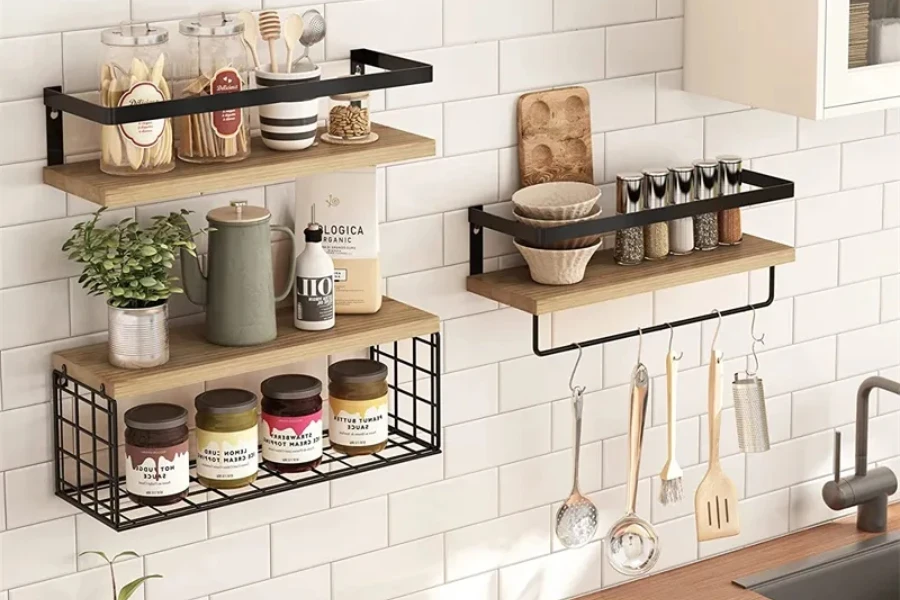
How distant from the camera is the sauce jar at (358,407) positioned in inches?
80.0

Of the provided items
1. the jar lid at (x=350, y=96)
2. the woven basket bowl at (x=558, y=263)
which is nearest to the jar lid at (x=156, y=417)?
the jar lid at (x=350, y=96)

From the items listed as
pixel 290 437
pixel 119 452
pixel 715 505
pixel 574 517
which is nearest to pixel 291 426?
pixel 290 437

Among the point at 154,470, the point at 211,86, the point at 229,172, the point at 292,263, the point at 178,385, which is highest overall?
the point at 211,86

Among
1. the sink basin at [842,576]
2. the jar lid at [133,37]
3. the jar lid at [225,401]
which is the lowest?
the sink basin at [842,576]

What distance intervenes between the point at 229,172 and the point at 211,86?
11cm

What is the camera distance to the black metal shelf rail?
1.88m

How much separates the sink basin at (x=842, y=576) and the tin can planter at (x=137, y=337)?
1.19 metres

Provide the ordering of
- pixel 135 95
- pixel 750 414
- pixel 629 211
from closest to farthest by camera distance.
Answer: pixel 135 95, pixel 629 211, pixel 750 414

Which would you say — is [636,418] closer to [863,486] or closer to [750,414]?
[750,414]

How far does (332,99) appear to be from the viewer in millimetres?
1959

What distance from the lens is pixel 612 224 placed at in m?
2.13

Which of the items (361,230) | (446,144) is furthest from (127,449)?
(446,144)

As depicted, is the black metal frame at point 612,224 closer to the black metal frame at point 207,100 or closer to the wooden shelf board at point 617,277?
the wooden shelf board at point 617,277

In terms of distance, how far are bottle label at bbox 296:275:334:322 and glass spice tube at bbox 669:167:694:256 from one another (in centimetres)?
62
